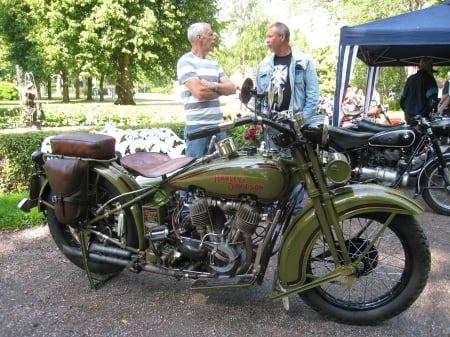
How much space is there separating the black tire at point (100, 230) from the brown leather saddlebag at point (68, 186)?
135 mm

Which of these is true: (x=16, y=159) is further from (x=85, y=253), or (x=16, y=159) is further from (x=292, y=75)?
(x=292, y=75)

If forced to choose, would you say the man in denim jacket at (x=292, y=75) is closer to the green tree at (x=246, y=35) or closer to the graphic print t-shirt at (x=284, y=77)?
the graphic print t-shirt at (x=284, y=77)

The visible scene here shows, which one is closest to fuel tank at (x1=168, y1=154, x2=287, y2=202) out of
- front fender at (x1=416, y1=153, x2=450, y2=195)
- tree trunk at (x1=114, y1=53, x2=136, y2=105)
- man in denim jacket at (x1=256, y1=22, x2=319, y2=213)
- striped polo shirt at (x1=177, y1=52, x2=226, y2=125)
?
striped polo shirt at (x1=177, y1=52, x2=226, y2=125)

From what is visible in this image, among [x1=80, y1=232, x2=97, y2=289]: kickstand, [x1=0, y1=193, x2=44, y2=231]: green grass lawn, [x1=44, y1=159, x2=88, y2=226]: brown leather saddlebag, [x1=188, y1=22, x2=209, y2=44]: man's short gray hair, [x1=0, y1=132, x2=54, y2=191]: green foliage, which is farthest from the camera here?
[x1=0, y1=132, x2=54, y2=191]: green foliage

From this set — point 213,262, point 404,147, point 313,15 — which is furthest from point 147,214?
point 313,15

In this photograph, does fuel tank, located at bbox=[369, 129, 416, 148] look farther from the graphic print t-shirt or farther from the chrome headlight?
the chrome headlight

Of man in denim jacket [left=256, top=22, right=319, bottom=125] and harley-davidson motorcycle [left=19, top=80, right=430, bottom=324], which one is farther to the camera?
man in denim jacket [left=256, top=22, right=319, bottom=125]

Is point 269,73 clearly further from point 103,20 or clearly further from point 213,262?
point 103,20

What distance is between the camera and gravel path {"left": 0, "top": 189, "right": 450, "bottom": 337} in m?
2.51

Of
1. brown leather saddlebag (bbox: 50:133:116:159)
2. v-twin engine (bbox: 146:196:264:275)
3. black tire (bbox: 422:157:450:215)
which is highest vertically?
brown leather saddlebag (bbox: 50:133:116:159)

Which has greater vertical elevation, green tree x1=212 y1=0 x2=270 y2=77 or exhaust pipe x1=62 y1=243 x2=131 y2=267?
green tree x1=212 y1=0 x2=270 y2=77

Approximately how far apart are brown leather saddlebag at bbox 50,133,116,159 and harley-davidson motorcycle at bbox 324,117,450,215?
2.82m

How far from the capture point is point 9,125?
1313cm

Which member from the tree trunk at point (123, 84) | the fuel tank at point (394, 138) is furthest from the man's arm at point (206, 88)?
the tree trunk at point (123, 84)
